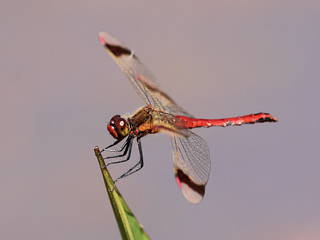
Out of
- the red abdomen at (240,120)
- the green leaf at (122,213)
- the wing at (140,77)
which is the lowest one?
the green leaf at (122,213)

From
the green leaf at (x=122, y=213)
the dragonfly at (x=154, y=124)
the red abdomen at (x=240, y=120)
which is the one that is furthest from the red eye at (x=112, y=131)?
the red abdomen at (x=240, y=120)

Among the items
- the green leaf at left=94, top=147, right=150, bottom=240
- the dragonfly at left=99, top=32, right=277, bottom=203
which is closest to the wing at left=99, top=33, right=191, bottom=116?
the dragonfly at left=99, top=32, right=277, bottom=203

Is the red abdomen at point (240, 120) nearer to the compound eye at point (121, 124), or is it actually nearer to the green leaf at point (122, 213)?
the compound eye at point (121, 124)

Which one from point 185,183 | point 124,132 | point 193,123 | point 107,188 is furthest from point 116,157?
point 193,123

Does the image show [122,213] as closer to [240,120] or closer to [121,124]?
[121,124]

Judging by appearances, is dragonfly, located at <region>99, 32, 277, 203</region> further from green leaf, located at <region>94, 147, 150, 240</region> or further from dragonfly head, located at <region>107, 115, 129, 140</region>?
green leaf, located at <region>94, 147, 150, 240</region>

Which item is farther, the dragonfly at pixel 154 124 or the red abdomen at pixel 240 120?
the red abdomen at pixel 240 120

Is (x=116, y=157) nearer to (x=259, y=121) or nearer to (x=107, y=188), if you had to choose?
(x=107, y=188)
